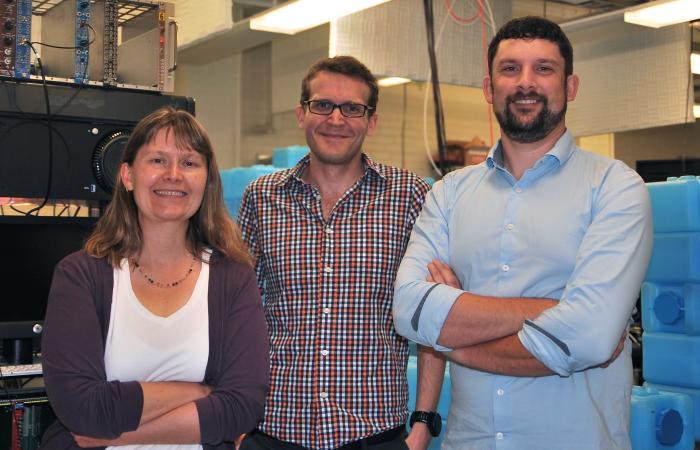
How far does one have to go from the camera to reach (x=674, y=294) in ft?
13.1

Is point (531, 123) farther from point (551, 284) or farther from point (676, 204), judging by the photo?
point (676, 204)

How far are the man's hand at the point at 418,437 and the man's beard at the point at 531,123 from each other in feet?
2.50

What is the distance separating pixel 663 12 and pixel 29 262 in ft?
13.0

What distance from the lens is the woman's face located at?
72.7 inches

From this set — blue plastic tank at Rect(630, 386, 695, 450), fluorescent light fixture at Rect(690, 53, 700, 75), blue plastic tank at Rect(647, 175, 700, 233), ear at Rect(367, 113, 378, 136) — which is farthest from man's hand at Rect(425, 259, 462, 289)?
fluorescent light fixture at Rect(690, 53, 700, 75)

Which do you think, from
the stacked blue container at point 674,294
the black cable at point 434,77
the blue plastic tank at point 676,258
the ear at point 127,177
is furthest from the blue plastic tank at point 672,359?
the ear at point 127,177

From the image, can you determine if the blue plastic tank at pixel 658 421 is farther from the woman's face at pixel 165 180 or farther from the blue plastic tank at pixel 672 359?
the woman's face at pixel 165 180

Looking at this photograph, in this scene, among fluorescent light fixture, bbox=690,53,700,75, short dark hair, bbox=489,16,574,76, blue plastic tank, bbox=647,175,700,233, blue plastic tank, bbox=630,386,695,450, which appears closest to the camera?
short dark hair, bbox=489,16,574,76

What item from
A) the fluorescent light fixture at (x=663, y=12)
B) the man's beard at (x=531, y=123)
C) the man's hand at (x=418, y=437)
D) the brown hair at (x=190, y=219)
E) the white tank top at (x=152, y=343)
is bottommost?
the man's hand at (x=418, y=437)

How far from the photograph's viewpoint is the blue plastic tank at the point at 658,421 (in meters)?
3.39

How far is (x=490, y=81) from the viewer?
2.06 m

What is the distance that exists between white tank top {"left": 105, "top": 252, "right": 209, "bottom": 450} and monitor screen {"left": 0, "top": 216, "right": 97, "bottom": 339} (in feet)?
2.46

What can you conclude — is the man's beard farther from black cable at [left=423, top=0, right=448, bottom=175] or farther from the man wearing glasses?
black cable at [left=423, top=0, right=448, bottom=175]

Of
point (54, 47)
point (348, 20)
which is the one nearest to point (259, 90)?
point (348, 20)
